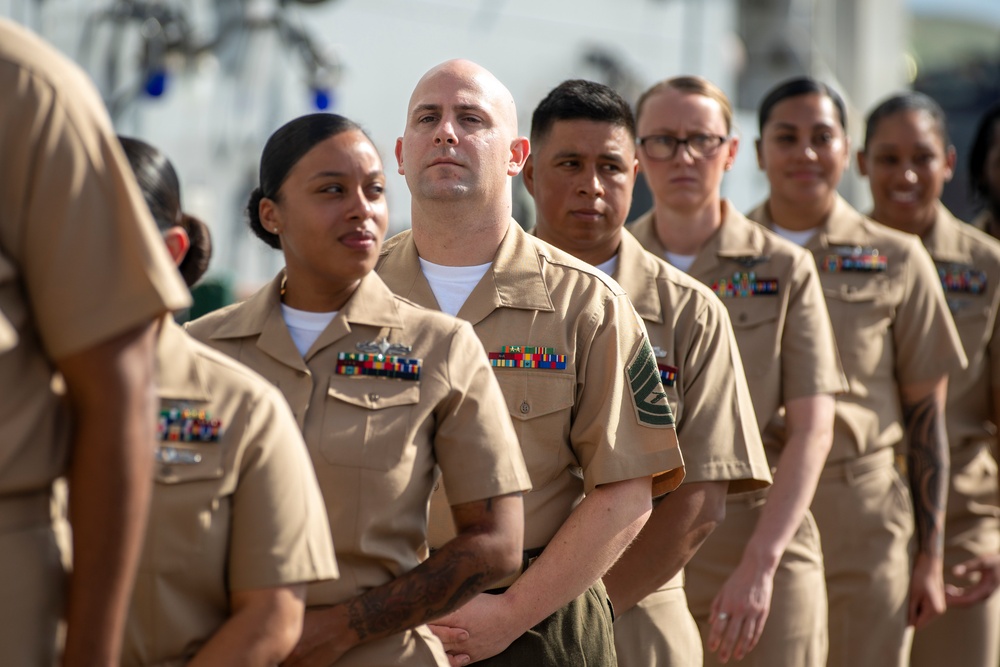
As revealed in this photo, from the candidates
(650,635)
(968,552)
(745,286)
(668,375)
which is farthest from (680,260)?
(968,552)

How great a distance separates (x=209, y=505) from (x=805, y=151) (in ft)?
11.2

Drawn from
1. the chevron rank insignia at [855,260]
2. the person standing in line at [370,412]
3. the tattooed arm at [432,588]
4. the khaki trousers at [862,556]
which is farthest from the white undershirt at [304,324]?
the chevron rank insignia at [855,260]

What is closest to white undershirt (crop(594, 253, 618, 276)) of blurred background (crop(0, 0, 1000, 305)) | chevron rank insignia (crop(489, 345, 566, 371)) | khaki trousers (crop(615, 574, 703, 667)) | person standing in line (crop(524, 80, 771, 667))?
person standing in line (crop(524, 80, 771, 667))

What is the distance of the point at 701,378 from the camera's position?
3.64 m

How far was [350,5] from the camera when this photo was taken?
8961mm

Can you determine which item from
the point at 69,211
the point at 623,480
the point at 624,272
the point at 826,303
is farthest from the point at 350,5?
the point at 69,211

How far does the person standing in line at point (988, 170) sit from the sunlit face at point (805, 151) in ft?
4.51

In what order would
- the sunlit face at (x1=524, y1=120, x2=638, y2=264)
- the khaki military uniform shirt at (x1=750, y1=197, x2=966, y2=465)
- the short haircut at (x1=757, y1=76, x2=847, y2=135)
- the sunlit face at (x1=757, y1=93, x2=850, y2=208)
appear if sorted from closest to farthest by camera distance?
the sunlit face at (x1=524, y1=120, x2=638, y2=264) < the khaki military uniform shirt at (x1=750, y1=197, x2=966, y2=465) < the sunlit face at (x1=757, y1=93, x2=850, y2=208) < the short haircut at (x1=757, y1=76, x2=847, y2=135)

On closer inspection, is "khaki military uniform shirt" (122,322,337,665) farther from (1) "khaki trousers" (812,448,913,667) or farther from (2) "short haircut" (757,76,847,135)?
(2) "short haircut" (757,76,847,135)

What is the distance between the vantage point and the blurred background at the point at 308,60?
26.3ft

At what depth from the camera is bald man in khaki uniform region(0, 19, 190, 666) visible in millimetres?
1710

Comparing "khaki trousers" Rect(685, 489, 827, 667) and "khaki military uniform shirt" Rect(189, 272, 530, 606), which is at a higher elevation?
"khaki military uniform shirt" Rect(189, 272, 530, 606)

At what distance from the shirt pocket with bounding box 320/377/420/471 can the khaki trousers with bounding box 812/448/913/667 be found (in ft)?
8.21

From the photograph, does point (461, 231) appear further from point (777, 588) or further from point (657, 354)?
point (777, 588)
